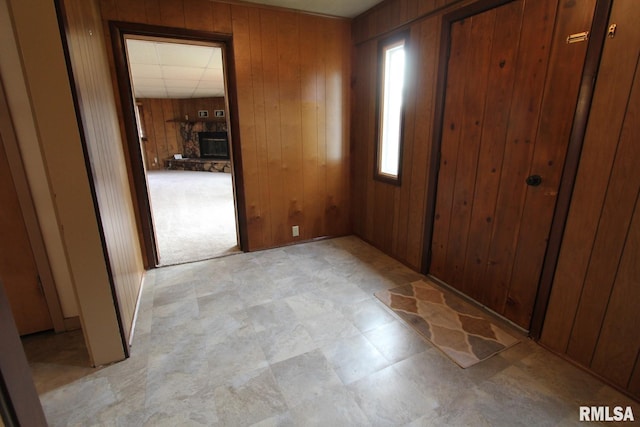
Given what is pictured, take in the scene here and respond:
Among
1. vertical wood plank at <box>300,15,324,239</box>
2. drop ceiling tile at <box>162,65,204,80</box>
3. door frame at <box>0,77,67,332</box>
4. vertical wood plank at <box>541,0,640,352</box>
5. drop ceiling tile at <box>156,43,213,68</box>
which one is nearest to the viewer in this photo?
vertical wood plank at <box>541,0,640,352</box>

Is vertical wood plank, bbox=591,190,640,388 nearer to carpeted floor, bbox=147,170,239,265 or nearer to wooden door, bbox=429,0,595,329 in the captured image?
wooden door, bbox=429,0,595,329

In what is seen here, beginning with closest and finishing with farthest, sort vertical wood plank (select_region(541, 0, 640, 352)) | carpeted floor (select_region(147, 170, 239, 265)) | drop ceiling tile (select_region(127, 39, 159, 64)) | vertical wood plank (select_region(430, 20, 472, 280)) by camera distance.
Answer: vertical wood plank (select_region(541, 0, 640, 352)) → vertical wood plank (select_region(430, 20, 472, 280)) → carpeted floor (select_region(147, 170, 239, 265)) → drop ceiling tile (select_region(127, 39, 159, 64))

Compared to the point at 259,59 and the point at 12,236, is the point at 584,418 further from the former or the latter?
the point at 259,59

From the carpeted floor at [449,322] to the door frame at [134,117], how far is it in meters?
1.83

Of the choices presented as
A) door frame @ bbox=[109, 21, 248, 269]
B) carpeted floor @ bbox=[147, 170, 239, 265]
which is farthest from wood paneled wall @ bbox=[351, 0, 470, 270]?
carpeted floor @ bbox=[147, 170, 239, 265]

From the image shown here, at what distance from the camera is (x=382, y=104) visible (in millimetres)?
3105

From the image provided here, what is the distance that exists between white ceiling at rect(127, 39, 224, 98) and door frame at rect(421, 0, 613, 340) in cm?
251

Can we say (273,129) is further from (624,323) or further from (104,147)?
(624,323)

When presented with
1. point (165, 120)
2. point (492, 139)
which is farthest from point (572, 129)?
point (165, 120)

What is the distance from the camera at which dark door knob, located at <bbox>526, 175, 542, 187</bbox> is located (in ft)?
6.01

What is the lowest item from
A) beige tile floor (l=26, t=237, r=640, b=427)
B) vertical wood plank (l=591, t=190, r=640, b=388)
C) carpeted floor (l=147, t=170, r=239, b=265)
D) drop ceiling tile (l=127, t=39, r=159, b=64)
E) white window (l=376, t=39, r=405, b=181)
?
beige tile floor (l=26, t=237, r=640, b=427)

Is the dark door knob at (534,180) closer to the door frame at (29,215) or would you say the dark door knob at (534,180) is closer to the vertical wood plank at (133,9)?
the door frame at (29,215)

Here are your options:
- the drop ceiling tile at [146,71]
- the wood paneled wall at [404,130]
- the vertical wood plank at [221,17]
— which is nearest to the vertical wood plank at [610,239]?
the wood paneled wall at [404,130]

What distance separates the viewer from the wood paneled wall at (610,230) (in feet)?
4.69
